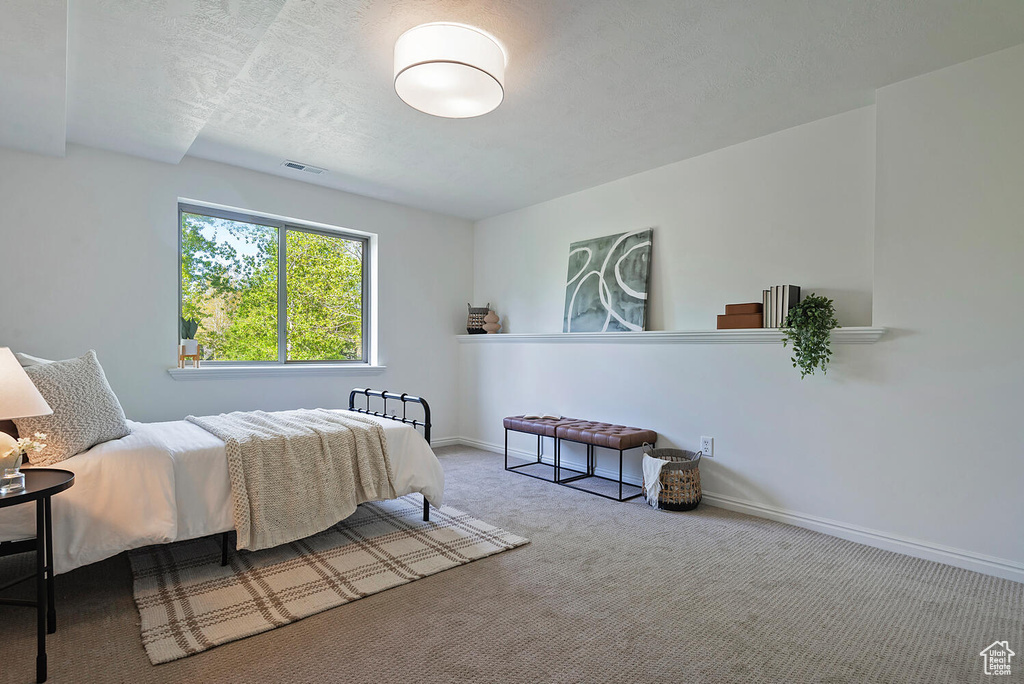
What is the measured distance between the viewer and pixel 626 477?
13.3 feet

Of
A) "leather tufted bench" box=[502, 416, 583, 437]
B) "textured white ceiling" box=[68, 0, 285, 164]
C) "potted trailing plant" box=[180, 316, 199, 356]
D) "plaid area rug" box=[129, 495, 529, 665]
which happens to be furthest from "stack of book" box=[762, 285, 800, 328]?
"potted trailing plant" box=[180, 316, 199, 356]

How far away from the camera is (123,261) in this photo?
12.0 feet

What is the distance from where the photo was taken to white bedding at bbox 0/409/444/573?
1992 millimetres

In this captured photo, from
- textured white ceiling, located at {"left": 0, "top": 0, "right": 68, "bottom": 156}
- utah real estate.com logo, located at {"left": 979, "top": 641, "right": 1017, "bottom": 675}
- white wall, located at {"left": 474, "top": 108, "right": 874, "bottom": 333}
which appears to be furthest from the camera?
white wall, located at {"left": 474, "top": 108, "right": 874, "bottom": 333}

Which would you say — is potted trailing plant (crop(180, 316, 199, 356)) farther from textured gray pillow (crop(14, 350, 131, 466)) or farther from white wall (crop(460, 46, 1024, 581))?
white wall (crop(460, 46, 1024, 581))

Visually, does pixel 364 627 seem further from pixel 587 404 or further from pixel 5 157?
pixel 5 157

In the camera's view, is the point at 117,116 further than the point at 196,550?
Yes

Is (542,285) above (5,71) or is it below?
below

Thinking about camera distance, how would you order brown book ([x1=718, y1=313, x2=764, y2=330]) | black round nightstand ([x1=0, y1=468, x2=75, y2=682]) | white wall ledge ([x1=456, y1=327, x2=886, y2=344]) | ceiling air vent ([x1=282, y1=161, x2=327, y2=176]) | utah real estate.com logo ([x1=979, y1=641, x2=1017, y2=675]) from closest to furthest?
black round nightstand ([x1=0, y1=468, x2=75, y2=682]) → utah real estate.com logo ([x1=979, y1=641, x2=1017, y2=675]) → white wall ledge ([x1=456, y1=327, x2=886, y2=344]) → brown book ([x1=718, y1=313, x2=764, y2=330]) → ceiling air vent ([x1=282, y1=161, x2=327, y2=176])

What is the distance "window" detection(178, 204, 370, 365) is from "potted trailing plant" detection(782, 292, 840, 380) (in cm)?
369

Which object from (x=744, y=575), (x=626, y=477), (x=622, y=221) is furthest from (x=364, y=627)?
(x=622, y=221)

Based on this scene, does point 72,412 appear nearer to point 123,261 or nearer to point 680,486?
point 123,261

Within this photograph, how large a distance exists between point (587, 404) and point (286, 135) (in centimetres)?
299

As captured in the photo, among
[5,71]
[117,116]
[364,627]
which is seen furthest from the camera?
[117,116]
